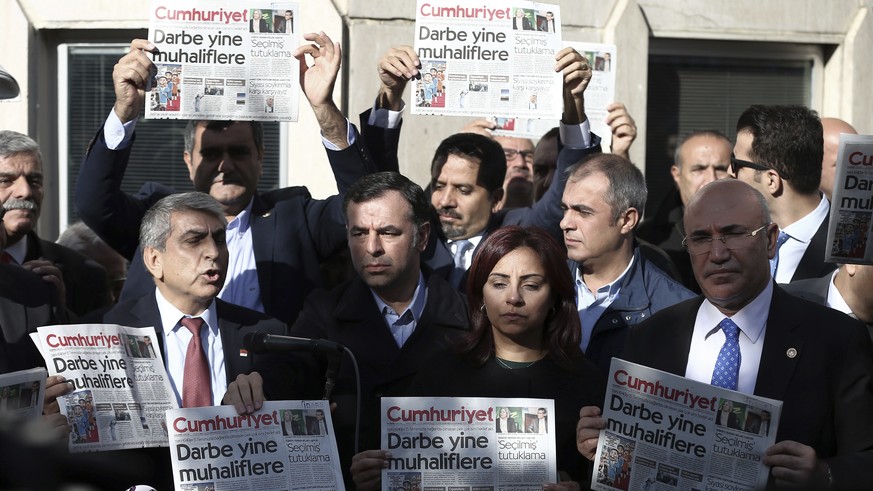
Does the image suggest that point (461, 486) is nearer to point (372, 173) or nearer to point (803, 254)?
point (372, 173)

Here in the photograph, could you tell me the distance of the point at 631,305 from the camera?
5.34 meters

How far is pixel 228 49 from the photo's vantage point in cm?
594

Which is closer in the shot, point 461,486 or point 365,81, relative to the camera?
point 461,486

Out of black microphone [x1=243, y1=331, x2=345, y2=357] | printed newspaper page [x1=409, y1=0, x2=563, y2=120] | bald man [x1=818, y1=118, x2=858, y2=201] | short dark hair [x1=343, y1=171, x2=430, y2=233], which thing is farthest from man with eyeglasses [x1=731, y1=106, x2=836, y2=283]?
black microphone [x1=243, y1=331, x2=345, y2=357]

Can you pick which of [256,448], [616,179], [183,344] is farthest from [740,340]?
[183,344]

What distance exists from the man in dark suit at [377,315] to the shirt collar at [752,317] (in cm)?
113

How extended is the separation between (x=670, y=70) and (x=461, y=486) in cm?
520

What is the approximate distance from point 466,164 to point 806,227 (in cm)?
174

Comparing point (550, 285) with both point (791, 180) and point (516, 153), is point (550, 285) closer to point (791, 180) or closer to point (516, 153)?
point (791, 180)

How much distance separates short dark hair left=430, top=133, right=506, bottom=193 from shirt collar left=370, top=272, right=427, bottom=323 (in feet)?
3.80

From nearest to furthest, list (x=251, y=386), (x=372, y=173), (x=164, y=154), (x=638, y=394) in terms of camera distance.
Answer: (x=638, y=394), (x=251, y=386), (x=372, y=173), (x=164, y=154)

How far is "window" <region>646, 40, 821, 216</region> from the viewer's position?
8.74 m

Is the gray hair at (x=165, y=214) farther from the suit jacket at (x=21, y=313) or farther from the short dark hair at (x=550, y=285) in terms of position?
the short dark hair at (x=550, y=285)

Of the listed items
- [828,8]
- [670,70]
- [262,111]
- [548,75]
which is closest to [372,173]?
[262,111]
